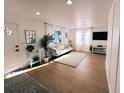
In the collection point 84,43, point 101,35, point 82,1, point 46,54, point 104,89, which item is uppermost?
point 82,1

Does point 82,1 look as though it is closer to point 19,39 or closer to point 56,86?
point 56,86

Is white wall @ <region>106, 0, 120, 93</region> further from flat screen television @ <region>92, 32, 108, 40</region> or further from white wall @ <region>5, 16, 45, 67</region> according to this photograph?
flat screen television @ <region>92, 32, 108, 40</region>

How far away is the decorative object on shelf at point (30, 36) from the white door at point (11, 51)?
1.84ft

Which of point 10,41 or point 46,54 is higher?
point 10,41

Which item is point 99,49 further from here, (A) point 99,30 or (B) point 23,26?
(B) point 23,26

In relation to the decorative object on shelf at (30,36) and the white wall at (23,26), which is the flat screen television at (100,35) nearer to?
the white wall at (23,26)

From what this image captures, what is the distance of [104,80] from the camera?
3062mm

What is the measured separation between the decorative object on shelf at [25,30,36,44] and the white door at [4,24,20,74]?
22.1 inches

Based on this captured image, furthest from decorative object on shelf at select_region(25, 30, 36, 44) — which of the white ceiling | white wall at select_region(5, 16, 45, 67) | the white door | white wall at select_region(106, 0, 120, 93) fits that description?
white wall at select_region(106, 0, 120, 93)

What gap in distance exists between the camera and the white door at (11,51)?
368cm

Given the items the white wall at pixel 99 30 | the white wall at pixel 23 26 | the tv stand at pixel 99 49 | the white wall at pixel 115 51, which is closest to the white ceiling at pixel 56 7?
the white wall at pixel 23 26

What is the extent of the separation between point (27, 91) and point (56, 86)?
31.9 inches

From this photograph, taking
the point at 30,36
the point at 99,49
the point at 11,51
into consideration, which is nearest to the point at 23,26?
the point at 30,36
